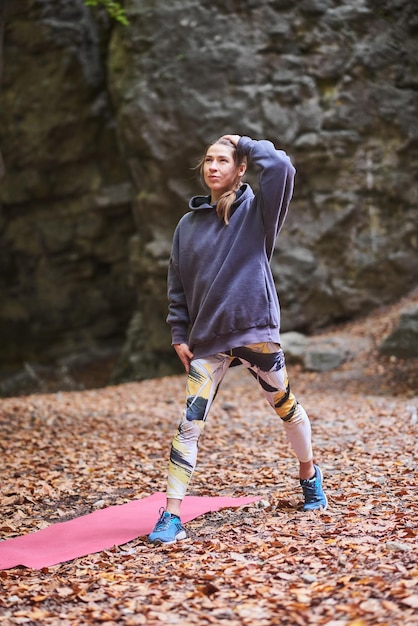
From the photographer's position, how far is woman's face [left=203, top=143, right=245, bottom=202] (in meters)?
3.60

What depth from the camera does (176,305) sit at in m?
3.76

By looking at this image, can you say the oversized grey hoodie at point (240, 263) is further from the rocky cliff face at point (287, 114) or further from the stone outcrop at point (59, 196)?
the stone outcrop at point (59, 196)

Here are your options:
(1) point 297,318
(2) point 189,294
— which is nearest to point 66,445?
(2) point 189,294

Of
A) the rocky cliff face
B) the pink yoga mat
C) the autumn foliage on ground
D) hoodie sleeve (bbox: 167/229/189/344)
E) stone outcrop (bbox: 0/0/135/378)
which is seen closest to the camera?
the autumn foliage on ground

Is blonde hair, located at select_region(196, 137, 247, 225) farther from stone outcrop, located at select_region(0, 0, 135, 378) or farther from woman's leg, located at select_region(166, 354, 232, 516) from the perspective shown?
stone outcrop, located at select_region(0, 0, 135, 378)

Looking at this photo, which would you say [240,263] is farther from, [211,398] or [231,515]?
[231,515]

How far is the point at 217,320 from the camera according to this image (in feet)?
11.5

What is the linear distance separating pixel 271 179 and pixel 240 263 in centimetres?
43

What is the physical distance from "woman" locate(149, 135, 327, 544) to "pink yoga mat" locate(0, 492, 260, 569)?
294mm

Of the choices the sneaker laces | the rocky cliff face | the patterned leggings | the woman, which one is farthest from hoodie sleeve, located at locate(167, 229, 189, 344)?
the rocky cliff face

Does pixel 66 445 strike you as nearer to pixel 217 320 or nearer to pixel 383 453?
pixel 383 453

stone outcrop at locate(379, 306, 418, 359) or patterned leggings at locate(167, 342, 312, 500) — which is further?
stone outcrop at locate(379, 306, 418, 359)

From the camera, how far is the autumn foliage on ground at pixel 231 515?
2574mm

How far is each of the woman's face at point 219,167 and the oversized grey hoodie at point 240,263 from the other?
3.6 inches
